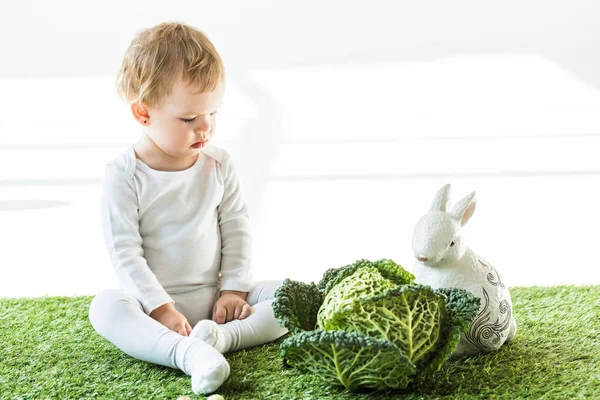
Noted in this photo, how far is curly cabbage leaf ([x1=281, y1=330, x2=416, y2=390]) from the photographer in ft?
5.22

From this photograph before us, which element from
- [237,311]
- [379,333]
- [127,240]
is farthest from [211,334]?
[379,333]

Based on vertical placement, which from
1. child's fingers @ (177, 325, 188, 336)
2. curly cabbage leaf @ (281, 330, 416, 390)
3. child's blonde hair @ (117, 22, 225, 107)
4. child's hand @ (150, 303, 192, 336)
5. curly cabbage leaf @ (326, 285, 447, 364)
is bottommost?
child's fingers @ (177, 325, 188, 336)

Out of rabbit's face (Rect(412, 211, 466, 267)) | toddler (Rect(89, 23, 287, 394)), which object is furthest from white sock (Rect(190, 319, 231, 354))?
rabbit's face (Rect(412, 211, 466, 267))

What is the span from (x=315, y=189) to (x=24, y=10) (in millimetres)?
2898

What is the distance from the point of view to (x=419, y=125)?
194 inches

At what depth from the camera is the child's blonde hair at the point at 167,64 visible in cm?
207

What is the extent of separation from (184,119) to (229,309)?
19.6 inches

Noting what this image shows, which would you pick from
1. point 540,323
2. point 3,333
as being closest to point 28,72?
point 3,333

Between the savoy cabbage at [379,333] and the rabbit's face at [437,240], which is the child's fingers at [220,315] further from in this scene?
the rabbit's face at [437,240]

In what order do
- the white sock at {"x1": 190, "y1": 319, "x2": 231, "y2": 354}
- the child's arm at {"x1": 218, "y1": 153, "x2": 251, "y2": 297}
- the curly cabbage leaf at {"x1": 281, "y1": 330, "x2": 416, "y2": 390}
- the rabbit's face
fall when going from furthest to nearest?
the child's arm at {"x1": 218, "y1": 153, "x2": 251, "y2": 297} → the white sock at {"x1": 190, "y1": 319, "x2": 231, "y2": 354} → the rabbit's face → the curly cabbage leaf at {"x1": 281, "y1": 330, "x2": 416, "y2": 390}

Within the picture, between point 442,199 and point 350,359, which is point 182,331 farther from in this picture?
point 442,199

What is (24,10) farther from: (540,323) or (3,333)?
(540,323)

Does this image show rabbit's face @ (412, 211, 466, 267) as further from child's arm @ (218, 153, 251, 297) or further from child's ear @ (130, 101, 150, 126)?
child's ear @ (130, 101, 150, 126)

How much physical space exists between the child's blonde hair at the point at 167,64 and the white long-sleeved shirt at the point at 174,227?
19 cm
